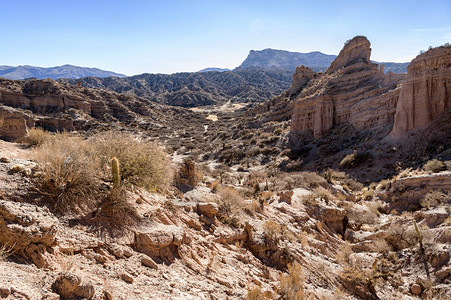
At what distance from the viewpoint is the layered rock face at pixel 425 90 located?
20.6m

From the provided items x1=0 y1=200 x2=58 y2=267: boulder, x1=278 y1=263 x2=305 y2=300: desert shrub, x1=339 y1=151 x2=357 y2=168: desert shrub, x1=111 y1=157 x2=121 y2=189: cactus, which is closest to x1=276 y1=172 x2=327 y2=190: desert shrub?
x1=339 y1=151 x2=357 y2=168: desert shrub

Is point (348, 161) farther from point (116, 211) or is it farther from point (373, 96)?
point (116, 211)

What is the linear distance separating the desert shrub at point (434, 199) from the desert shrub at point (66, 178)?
15.5m

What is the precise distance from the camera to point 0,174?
4430 millimetres

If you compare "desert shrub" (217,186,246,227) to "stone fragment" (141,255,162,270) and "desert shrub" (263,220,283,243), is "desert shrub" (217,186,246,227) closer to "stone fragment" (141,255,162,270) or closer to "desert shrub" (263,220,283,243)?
"desert shrub" (263,220,283,243)

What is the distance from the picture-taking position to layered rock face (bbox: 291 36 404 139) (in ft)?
84.8

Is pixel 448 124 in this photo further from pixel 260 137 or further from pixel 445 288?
pixel 260 137

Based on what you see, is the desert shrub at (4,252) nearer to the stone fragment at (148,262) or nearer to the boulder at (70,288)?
the boulder at (70,288)

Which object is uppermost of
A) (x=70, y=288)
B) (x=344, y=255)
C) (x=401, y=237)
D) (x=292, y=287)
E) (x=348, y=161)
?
(x=70, y=288)

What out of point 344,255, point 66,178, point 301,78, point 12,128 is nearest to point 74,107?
point 12,128

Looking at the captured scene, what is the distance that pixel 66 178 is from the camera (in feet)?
15.6

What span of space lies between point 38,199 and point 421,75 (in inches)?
1078

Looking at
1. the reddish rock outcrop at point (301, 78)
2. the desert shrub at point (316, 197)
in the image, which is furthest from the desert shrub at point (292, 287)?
the reddish rock outcrop at point (301, 78)

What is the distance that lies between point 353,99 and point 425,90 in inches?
326
